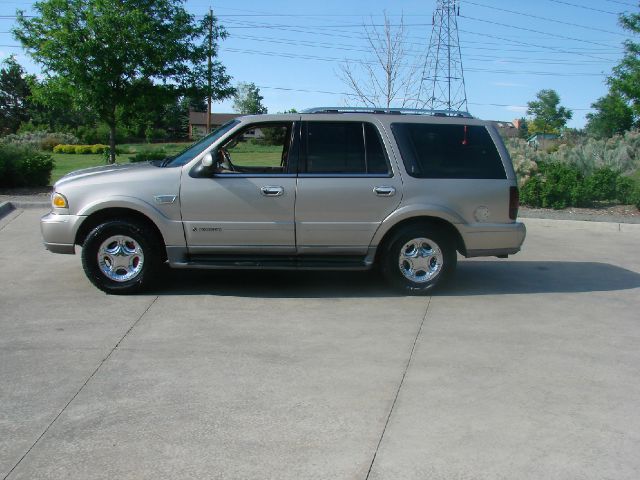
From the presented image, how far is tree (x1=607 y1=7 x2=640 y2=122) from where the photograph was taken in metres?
37.4

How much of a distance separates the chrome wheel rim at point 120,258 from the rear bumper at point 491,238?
138 inches

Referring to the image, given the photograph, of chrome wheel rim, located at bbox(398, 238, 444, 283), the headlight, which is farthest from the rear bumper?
the headlight

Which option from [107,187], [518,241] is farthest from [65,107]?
[518,241]

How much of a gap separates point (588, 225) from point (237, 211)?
321 inches

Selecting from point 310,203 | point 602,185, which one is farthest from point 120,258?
point 602,185

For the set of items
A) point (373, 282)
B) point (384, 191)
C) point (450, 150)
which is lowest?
point (373, 282)

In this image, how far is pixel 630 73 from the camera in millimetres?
38531

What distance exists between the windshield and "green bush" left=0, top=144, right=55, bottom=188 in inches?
359

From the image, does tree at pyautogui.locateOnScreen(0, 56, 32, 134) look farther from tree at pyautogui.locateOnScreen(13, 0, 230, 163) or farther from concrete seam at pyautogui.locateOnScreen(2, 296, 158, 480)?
concrete seam at pyautogui.locateOnScreen(2, 296, 158, 480)

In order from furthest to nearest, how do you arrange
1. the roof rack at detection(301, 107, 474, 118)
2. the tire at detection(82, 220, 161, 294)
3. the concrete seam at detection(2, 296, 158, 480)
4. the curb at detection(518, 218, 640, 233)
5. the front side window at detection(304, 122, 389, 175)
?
the curb at detection(518, 218, 640, 233) → the roof rack at detection(301, 107, 474, 118) → the front side window at detection(304, 122, 389, 175) → the tire at detection(82, 220, 161, 294) → the concrete seam at detection(2, 296, 158, 480)

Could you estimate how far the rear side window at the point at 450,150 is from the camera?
25.3ft

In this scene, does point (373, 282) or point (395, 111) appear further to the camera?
point (373, 282)

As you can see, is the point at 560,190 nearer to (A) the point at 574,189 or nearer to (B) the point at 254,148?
(A) the point at 574,189

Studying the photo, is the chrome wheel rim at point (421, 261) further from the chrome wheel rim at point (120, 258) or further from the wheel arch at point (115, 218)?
the chrome wheel rim at point (120, 258)
